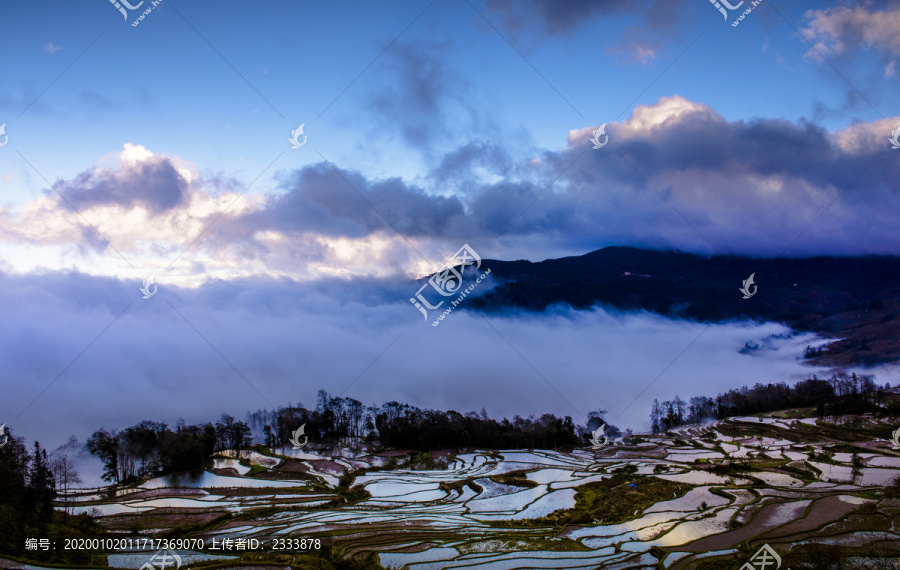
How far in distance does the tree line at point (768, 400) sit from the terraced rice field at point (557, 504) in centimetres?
2581

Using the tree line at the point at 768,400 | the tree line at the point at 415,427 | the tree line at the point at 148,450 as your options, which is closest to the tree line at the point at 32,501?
the tree line at the point at 148,450

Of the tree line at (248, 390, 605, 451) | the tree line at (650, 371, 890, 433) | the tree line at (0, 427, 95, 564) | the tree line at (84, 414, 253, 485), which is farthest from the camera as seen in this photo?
the tree line at (650, 371, 890, 433)

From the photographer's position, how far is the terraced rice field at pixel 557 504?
88.2ft

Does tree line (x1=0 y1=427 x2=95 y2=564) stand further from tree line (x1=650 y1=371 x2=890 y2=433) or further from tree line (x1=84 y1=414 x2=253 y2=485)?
tree line (x1=650 y1=371 x2=890 y2=433)

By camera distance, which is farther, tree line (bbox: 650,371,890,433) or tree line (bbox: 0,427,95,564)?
tree line (bbox: 650,371,890,433)

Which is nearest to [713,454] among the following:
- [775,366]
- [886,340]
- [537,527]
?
[537,527]

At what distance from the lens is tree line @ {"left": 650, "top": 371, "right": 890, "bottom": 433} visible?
83.4 meters

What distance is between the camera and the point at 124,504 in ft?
123

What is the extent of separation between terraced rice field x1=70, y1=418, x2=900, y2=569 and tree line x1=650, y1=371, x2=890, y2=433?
2581cm

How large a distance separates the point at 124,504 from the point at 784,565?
40692 mm

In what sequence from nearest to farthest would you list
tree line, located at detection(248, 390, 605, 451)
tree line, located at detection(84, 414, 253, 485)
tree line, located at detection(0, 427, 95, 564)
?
tree line, located at detection(0, 427, 95, 564) → tree line, located at detection(84, 414, 253, 485) → tree line, located at detection(248, 390, 605, 451)

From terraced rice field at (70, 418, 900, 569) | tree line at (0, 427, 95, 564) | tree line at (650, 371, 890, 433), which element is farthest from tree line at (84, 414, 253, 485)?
tree line at (650, 371, 890, 433)

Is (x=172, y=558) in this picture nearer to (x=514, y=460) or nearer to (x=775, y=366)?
(x=514, y=460)

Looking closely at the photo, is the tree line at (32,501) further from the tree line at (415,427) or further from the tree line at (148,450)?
the tree line at (415,427)
